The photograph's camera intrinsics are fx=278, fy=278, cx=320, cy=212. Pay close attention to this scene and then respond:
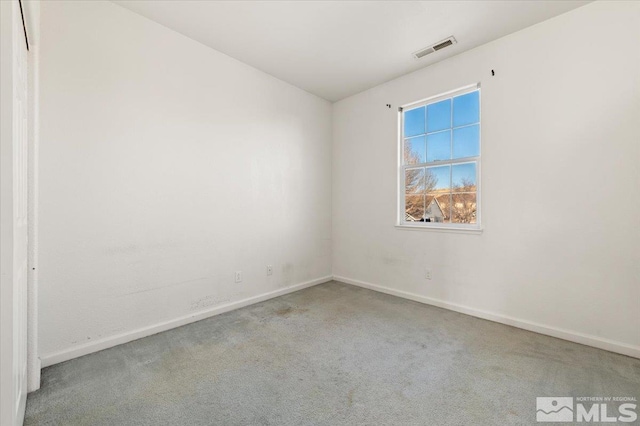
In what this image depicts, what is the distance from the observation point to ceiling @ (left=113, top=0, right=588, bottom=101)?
7.78 feet

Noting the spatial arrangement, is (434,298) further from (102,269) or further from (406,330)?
(102,269)

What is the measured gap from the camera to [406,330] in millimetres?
2623

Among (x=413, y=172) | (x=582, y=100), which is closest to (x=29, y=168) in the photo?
(x=413, y=172)

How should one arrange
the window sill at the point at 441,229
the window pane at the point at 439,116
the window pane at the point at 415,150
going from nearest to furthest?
the window sill at the point at 441,229 → the window pane at the point at 439,116 → the window pane at the point at 415,150

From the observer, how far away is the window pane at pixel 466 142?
3.06m

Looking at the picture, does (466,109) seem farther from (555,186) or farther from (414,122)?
(555,186)

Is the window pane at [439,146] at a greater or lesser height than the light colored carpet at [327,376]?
greater

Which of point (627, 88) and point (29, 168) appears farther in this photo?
point (627, 88)

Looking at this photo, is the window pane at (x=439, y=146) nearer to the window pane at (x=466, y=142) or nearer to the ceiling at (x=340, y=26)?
the window pane at (x=466, y=142)

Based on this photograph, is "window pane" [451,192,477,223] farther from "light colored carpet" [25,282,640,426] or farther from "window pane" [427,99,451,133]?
"light colored carpet" [25,282,640,426]

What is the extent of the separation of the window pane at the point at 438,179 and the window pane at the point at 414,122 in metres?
0.53

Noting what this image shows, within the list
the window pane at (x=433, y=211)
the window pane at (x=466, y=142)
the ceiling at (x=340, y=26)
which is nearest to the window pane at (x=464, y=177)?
the window pane at (x=466, y=142)

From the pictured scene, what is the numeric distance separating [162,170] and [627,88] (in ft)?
13.0

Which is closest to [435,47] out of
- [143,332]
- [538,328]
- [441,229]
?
[441,229]
